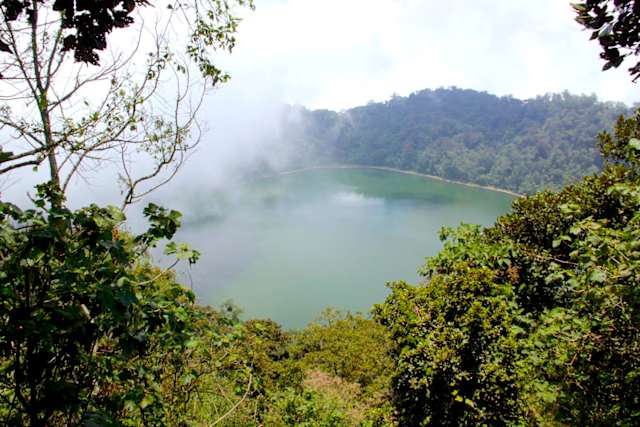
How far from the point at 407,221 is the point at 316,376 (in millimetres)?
37962

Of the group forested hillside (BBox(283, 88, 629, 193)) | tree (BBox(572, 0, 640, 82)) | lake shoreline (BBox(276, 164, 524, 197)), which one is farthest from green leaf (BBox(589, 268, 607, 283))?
lake shoreline (BBox(276, 164, 524, 197))

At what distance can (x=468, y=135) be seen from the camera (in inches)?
3233

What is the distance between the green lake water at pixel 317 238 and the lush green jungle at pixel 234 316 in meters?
13.1

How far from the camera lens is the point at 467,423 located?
2.71 m

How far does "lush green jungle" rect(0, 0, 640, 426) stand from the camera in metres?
0.89

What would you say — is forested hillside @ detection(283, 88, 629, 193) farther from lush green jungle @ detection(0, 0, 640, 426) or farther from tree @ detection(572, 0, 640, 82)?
tree @ detection(572, 0, 640, 82)

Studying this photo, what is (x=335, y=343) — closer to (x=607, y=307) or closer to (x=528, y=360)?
(x=528, y=360)

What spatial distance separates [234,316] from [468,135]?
8823cm

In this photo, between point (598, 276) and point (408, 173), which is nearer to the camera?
point (598, 276)

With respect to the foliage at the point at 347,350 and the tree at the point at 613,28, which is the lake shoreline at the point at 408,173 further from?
the tree at the point at 613,28

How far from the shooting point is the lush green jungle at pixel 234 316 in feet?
2.91

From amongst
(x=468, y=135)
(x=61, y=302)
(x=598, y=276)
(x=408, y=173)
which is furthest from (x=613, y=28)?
(x=468, y=135)

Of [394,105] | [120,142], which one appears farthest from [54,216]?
[394,105]

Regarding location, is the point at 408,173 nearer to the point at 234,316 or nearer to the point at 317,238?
the point at 317,238
